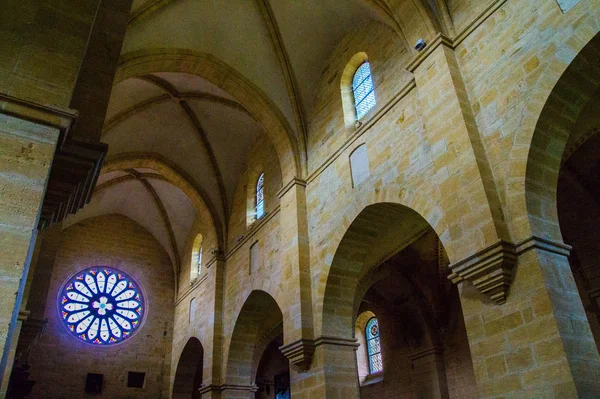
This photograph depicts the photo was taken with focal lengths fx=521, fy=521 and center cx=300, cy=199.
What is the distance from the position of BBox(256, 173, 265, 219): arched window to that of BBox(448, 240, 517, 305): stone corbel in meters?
7.25

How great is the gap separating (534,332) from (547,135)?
220cm

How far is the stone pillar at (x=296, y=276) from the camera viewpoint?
880cm

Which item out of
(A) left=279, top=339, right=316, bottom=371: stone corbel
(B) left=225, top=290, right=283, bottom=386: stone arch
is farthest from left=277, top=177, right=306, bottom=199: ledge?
(A) left=279, top=339, right=316, bottom=371: stone corbel

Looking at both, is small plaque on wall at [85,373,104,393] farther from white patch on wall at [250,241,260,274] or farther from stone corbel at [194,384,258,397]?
white patch on wall at [250,241,260,274]

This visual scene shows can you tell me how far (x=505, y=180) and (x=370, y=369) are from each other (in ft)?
29.2

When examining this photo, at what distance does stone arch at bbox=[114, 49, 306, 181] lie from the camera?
10.5m

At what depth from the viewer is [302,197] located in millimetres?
10281

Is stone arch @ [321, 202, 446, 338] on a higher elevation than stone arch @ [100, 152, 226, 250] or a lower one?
lower

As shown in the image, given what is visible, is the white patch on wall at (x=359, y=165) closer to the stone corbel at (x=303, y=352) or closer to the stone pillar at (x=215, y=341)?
the stone corbel at (x=303, y=352)

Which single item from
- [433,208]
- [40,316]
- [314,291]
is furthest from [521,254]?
[40,316]

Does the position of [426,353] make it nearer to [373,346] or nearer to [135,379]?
[373,346]

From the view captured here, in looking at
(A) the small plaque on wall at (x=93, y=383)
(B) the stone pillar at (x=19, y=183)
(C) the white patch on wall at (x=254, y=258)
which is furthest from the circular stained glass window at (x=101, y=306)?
(B) the stone pillar at (x=19, y=183)

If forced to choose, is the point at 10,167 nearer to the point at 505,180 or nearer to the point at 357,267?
the point at 505,180

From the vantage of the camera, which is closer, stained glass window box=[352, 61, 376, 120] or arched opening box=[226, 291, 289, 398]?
stained glass window box=[352, 61, 376, 120]
